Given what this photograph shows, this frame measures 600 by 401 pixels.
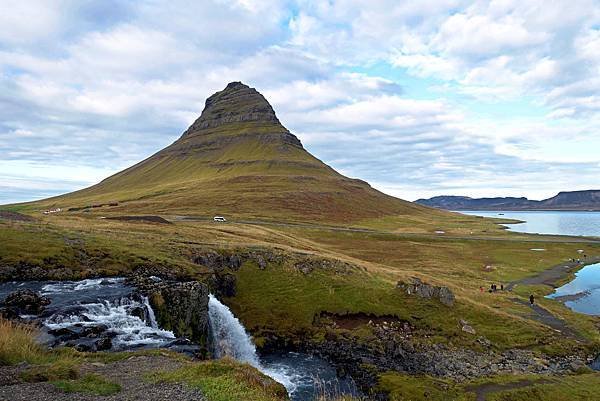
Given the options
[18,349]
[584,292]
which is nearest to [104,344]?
[18,349]

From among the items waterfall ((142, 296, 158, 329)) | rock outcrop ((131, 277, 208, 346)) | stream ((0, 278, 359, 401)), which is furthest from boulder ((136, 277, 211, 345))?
stream ((0, 278, 359, 401))

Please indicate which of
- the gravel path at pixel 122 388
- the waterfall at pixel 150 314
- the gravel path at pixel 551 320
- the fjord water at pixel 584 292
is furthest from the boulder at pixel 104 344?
the fjord water at pixel 584 292

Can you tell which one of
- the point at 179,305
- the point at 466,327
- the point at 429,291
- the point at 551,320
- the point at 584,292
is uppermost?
the point at 179,305

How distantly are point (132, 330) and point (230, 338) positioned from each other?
16783 mm

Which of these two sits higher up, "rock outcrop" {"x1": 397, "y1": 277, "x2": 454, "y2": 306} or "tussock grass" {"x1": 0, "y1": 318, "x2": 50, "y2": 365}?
"tussock grass" {"x1": 0, "y1": 318, "x2": 50, "y2": 365}

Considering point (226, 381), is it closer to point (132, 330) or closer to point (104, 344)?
point (104, 344)

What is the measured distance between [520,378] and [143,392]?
37.3 meters

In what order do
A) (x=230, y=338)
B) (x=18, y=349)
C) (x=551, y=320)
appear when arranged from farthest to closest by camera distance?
(x=551, y=320) < (x=230, y=338) < (x=18, y=349)

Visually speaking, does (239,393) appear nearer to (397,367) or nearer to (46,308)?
(46,308)

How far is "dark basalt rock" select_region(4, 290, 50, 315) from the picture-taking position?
34.0m

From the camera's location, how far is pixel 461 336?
2094 inches

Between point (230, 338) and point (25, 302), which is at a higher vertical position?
point (25, 302)

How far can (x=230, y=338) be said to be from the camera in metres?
49.0

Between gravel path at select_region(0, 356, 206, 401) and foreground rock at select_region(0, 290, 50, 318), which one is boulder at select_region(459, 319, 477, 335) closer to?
gravel path at select_region(0, 356, 206, 401)
